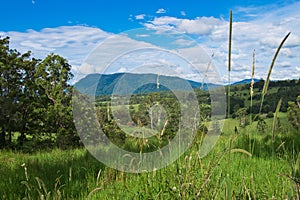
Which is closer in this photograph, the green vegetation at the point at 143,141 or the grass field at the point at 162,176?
the green vegetation at the point at 143,141

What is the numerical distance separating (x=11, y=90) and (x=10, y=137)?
1815 millimetres

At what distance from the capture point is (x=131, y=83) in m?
4.00

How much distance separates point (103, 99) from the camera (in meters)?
4.39

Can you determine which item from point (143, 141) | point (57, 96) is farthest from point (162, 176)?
point (57, 96)

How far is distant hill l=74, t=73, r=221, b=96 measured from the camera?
3934mm

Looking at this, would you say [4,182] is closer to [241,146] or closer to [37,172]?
[37,172]

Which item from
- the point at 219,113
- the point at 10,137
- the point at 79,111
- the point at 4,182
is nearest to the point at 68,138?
the point at 10,137

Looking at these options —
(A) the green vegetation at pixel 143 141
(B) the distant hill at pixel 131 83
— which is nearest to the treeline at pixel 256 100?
(A) the green vegetation at pixel 143 141

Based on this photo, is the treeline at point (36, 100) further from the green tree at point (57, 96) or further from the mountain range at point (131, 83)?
the mountain range at point (131, 83)

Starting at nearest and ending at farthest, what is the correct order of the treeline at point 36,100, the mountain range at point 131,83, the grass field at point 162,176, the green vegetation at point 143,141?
the green vegetation at point 143,141, the grass field at point 162,176, the mountain range at point 131,83, the treeline at point 36,100

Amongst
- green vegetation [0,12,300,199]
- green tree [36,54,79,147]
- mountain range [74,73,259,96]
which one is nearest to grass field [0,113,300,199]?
green vegetation [0,12,300,199]

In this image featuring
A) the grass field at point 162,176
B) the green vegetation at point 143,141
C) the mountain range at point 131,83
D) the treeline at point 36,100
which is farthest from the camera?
the treeline at point 36,100

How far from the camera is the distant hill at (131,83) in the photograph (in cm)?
393

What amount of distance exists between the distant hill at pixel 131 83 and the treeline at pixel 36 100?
332 inches
